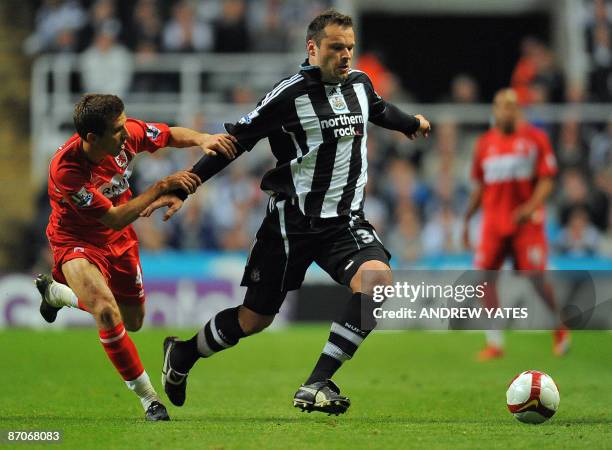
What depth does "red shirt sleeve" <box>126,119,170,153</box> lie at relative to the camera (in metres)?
7.75

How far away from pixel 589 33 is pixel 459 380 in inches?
457

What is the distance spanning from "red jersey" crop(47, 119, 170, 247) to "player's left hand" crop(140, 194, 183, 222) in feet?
1.02

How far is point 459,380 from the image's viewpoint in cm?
991

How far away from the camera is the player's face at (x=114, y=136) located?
7.14m

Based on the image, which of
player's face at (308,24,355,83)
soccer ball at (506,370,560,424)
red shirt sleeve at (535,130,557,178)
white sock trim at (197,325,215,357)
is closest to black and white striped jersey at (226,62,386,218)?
player's face at (308,24,355,83)

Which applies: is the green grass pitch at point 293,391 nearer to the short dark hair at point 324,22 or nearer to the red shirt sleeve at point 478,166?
the red shirt sleeve at point 478,166

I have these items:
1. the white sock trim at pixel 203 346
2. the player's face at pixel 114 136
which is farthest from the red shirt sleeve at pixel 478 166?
the player's face at pixel 114 136

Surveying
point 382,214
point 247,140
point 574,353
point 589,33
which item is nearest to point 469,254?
point 382,214

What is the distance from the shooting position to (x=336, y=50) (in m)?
7.32

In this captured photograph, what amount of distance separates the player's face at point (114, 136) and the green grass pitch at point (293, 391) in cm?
173

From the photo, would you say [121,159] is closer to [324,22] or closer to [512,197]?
[324,22]

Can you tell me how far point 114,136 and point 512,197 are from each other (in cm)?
600

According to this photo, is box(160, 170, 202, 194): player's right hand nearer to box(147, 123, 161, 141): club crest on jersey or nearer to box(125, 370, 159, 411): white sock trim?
box(147, 123, 161, 141): club crest on jersey

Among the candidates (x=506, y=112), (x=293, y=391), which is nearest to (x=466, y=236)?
(x=506, y=112)
